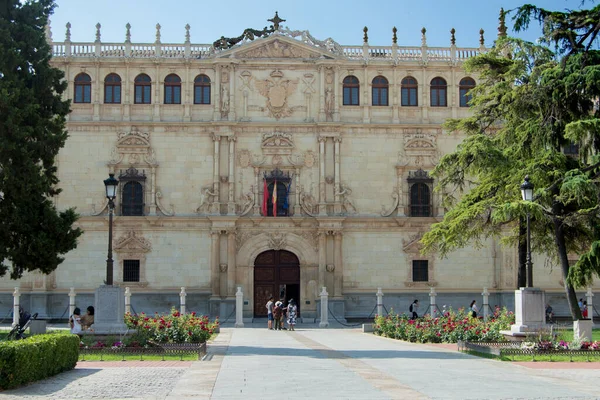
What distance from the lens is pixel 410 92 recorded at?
161 ft

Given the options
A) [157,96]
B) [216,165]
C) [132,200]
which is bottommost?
[132,200]

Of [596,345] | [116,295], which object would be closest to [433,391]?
[596,345]

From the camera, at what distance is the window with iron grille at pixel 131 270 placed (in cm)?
4684

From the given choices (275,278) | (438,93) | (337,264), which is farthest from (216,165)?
(438,93)

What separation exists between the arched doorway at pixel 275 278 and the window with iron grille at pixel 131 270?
6.65 metres

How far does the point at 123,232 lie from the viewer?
46.8 metres

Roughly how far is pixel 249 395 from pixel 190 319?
12302 mm

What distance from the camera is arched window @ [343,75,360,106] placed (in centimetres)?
4866

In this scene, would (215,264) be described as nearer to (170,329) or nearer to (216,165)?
(216,165)

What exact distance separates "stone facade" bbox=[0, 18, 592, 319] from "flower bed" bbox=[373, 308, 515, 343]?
13.9 m

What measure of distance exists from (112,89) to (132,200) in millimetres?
6537

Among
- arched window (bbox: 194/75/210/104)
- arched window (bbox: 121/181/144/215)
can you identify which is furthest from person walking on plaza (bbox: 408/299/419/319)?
arched window (bbox: 194/75/210/104)

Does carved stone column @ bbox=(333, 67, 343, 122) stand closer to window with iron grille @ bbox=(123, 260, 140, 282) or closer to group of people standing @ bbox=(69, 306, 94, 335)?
window with iron grille @ bbox=(123, 260, 140, 282)

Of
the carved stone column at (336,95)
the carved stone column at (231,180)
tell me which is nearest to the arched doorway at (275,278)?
the carved stone column at (231,180)
